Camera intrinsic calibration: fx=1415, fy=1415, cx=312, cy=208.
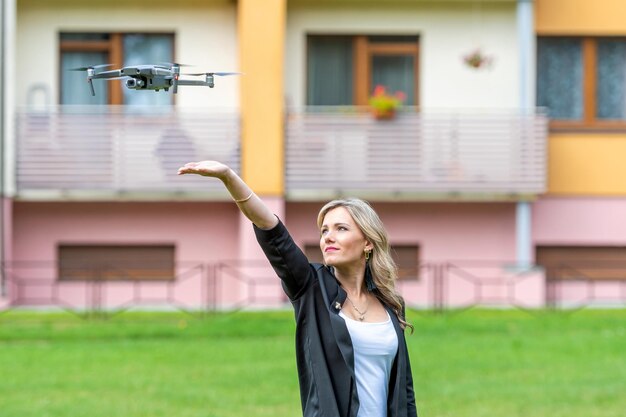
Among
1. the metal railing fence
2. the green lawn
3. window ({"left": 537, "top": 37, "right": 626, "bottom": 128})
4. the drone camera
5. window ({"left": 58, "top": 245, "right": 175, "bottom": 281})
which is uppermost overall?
window ({"left": 537, "top": 37, "right": 626, "bottom": 128})

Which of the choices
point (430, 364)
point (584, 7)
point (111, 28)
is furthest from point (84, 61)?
point (430, 364)

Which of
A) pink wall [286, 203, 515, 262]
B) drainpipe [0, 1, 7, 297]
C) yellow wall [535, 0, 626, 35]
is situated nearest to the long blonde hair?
drainpipe [0, 1, 7, 297]

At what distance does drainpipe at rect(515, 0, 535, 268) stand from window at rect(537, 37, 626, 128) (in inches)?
31.6

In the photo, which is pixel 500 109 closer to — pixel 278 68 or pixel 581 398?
pixel 278 68

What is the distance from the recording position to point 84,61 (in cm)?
2694

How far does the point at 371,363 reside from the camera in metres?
6.38

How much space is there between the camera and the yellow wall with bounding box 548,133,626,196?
26.9 meters

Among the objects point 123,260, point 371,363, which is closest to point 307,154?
point 123,260

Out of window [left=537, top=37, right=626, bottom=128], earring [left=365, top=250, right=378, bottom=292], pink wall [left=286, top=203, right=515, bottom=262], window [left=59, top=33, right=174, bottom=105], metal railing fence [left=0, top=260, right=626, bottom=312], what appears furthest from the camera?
window [left=537, top=37, right=626, bottom=128]

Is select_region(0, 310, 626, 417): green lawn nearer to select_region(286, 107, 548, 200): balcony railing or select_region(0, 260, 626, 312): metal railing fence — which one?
select_region(0, 260, 626, 312): metal railing fence

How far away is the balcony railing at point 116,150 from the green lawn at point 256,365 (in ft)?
10.9

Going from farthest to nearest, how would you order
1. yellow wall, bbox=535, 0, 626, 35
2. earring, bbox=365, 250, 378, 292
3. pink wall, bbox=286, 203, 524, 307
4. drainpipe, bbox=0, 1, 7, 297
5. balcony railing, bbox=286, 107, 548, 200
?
yellow wall, bbox=535, 0, 626, 35 → pink wall, bbox=286, 203, 524, 307 → balcony railing, bbox=286, 107, 548, 200 → drainpipe, bbox=0, 1, 7, 297 → earring, bbox=365, 250, 378, 292

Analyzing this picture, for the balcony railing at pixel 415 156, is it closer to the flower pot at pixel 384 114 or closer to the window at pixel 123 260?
the flower pot at pixel 384 114

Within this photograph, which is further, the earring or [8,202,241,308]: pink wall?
[8,202,241,308]: pink wall
